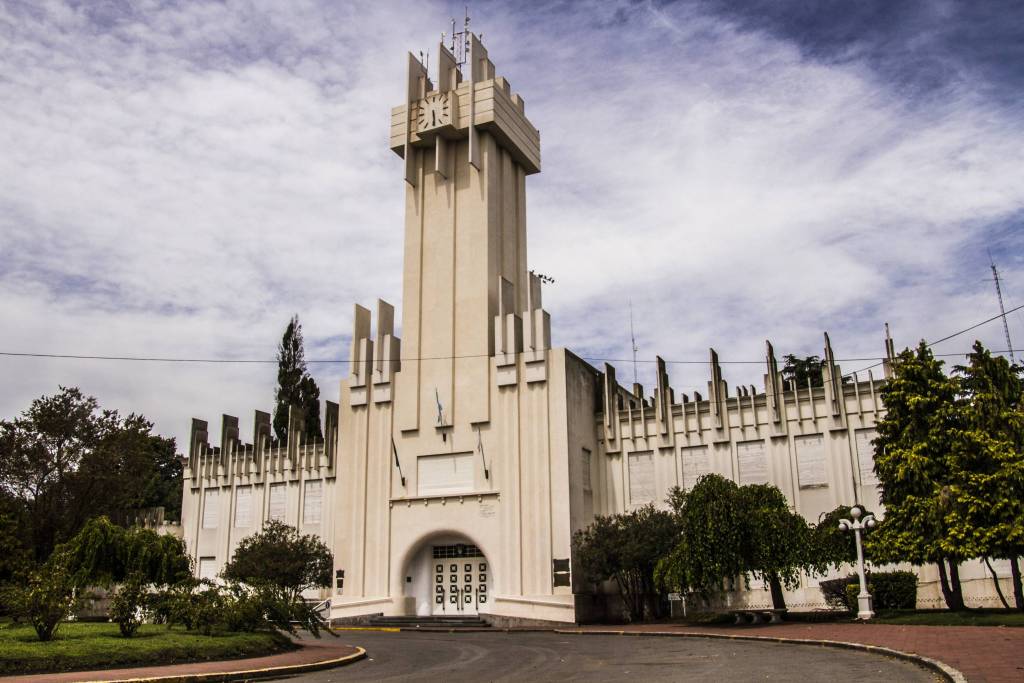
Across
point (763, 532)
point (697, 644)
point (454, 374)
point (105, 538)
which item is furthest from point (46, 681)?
point (454, 374)

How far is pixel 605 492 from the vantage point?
4075 centimetres

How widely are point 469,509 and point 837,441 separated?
622 inches

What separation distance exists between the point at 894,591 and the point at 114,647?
2698 cm

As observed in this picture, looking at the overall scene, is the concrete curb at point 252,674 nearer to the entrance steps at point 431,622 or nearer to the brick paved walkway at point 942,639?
the brick paved walkway at point 942,639

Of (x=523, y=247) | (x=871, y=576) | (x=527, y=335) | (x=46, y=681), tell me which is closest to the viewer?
(x=46, y=681)

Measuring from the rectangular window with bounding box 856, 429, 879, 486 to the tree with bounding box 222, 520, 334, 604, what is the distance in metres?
25.0

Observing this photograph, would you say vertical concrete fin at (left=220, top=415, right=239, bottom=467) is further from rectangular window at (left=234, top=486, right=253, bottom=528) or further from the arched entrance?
the arched entrance

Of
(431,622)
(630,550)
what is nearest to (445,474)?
(431,622)

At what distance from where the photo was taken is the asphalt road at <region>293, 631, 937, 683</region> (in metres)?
15.7

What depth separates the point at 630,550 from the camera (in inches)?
1359

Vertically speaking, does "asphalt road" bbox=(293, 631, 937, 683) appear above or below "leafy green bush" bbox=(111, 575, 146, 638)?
below

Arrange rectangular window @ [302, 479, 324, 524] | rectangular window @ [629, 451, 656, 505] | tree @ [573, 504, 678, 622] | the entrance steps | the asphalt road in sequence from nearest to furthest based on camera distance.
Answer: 1. the asphalt road
2. tree @ [573, 504, 678, 622]
3. the entrance steps
4. rectangular window @ [629, 451, 656, 505]
5. rectangular window @ [302, 479, 324, 524]

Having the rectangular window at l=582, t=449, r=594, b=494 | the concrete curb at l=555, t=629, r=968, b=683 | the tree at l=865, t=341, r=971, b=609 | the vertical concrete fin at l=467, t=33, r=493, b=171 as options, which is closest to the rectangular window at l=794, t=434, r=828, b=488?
the tree at l=865, t=341, r=971, b=609

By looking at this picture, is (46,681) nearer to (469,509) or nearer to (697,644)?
(697,644)
